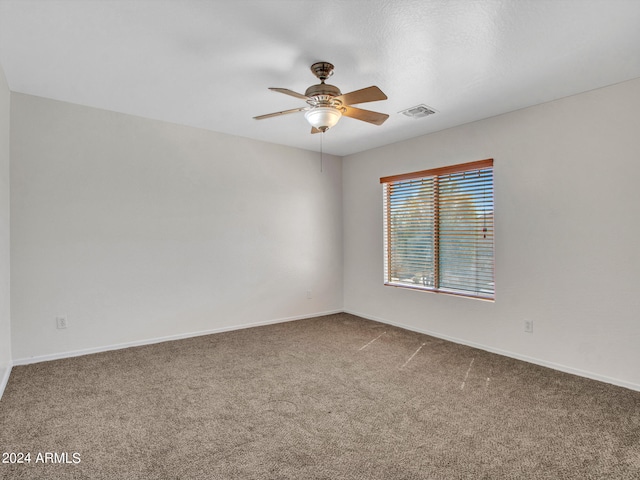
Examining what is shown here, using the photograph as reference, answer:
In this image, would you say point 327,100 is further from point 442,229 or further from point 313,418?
point 442,229

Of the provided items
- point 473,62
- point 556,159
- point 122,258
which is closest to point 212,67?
point 473,62

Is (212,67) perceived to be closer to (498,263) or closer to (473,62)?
(473,62)

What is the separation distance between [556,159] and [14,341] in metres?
5.18

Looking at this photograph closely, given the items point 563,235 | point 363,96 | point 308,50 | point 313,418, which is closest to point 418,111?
point 363,96

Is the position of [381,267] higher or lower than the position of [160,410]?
higher

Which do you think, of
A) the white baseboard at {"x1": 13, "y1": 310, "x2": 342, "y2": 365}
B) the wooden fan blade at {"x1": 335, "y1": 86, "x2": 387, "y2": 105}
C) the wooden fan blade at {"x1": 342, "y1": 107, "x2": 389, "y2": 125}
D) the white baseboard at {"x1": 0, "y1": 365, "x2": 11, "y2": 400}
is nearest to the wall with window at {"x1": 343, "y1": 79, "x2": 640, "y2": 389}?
the wooden fan blade at {"x1": 342, "y1": 107, "x2": 389, "y2": 125}

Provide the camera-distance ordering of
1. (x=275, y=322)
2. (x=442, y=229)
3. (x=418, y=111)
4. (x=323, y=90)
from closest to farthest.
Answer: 1. (x=323, y=90)
2. (x=418, y=111)
3. (x=442, y=229)
4. (x=275, y=322)

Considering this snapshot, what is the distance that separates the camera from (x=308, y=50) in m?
2.38

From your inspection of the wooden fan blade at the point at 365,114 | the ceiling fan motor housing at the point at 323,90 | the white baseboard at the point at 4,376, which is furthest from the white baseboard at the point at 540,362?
the white baseboard at the point at 4,376

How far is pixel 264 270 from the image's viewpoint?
4719 mm

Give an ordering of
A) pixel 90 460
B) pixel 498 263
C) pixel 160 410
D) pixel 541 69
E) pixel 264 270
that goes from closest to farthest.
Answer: pixel 90 460 → pixel 160 410 → pixel 541 69 → pixel 498 263 → pixel 264 270

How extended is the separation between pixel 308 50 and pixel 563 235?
269cm

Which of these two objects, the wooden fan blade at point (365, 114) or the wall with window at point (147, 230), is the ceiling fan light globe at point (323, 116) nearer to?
the wooden fan blade at point (365, 114)

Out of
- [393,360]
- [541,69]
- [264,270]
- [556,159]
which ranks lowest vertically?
[393,360]
